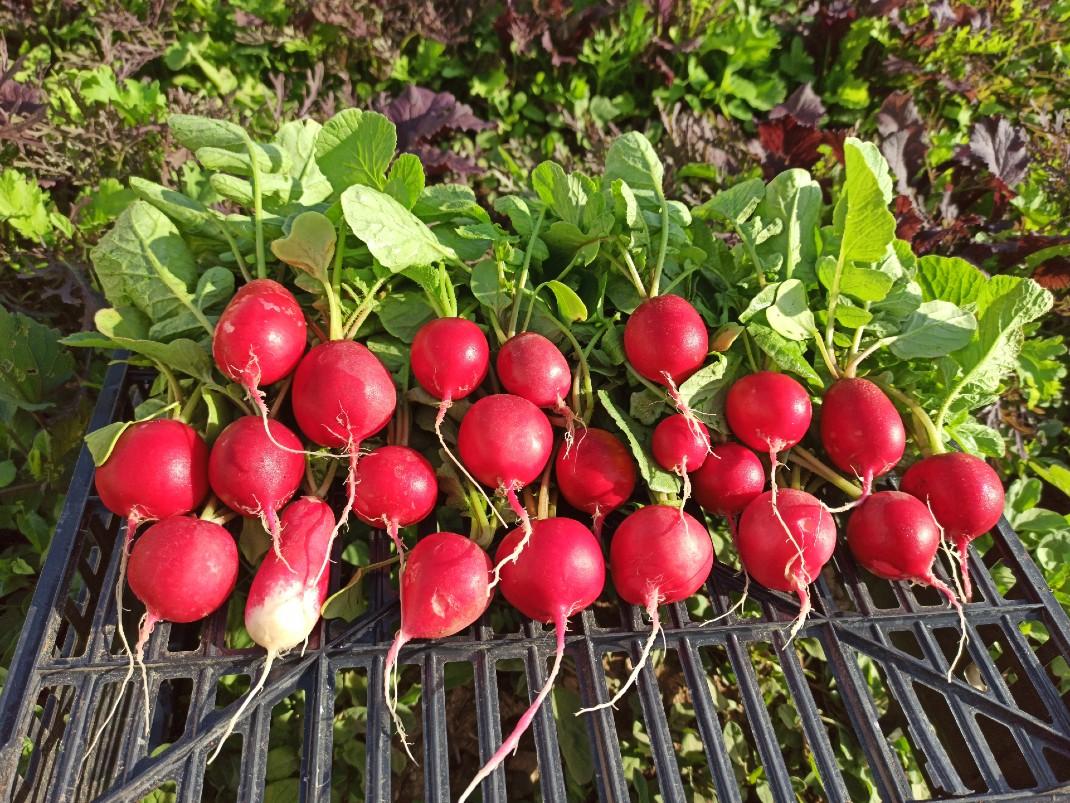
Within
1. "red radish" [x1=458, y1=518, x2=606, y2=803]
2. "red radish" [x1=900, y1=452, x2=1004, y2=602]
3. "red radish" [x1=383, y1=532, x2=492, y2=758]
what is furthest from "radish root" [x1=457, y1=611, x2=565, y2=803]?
"red radish" [x1=900, y1=452, x2=1004, y2=602]

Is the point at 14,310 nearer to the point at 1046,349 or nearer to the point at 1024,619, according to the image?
the point at 1024,619

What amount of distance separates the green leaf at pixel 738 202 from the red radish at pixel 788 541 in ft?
2.16

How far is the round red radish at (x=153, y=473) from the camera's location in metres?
1.15

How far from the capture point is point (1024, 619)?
1.29 meters

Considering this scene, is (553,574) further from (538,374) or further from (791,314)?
(791,314)

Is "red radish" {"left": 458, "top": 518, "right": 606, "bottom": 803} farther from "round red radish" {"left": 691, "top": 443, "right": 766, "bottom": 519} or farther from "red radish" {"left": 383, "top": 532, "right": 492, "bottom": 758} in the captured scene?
"round red radish" {"left": 691, "top": 443, "right": 766, "bottom": 519}

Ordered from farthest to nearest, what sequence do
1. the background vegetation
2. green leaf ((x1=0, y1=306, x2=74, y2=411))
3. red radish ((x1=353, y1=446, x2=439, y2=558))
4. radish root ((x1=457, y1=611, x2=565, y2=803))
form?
the background vegetation
green leaf ((x1=0, y1=306, x2=74, y2=411))
red radish ((x1=353, y1=446, x2=439, y2=558))
radish root ((x1=457, y1=611, x2=565, y2=803))

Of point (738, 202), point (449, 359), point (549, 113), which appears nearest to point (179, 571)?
point (449, 359)

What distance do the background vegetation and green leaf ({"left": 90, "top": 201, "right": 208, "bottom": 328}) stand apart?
0.54 metres

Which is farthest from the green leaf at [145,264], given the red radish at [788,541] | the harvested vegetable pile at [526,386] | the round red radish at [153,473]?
the red radish at [788,541]

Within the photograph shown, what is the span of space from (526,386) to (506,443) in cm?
13

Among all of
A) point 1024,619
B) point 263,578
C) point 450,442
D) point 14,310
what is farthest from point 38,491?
point 1024,619

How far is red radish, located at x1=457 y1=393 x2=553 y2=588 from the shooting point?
121 centimetres

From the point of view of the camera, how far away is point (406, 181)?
1.40 meters
